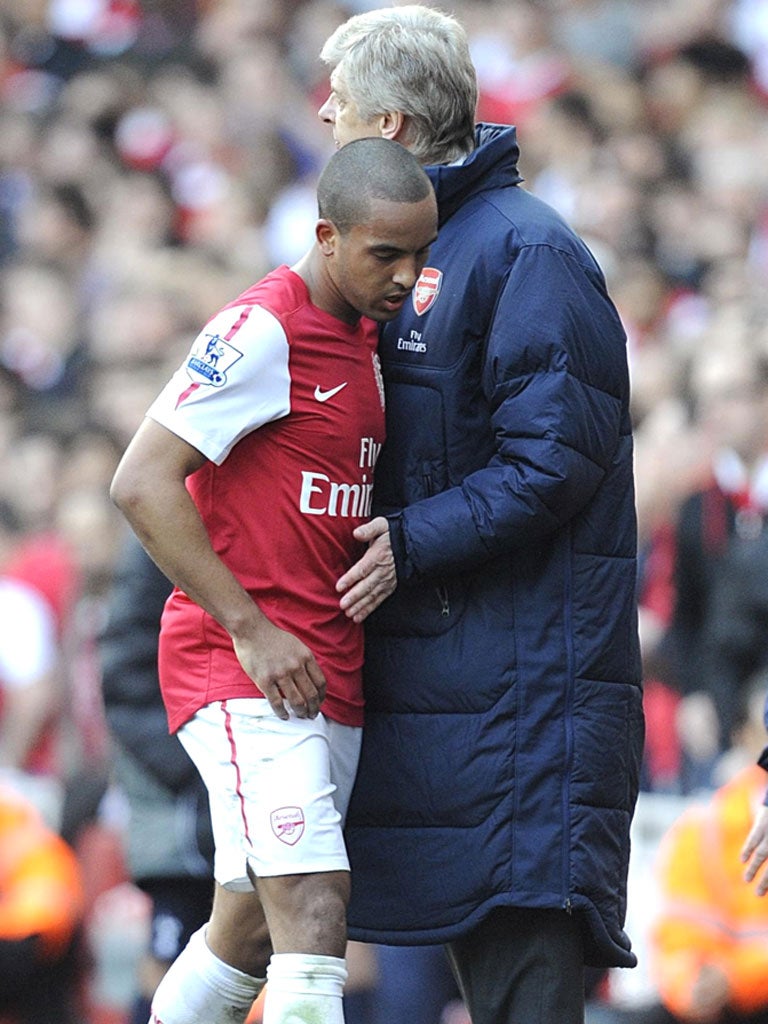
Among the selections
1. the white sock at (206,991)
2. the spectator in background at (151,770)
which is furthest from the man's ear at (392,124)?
the spectator in background at (151,770)

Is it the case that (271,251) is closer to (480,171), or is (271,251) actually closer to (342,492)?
(480,171)

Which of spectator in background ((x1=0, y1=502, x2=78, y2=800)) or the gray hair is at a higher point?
the gray hair

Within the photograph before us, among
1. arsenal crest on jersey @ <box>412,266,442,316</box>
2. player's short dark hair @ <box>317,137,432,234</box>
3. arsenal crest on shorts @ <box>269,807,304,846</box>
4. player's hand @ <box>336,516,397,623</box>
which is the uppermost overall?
player's short dark hair @ <box>317,137,432,234</box>

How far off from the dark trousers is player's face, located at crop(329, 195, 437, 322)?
3.63ft

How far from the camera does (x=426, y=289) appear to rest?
3.72 meters

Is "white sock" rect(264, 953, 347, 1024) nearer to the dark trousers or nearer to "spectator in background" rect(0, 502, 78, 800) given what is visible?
the dark trousers

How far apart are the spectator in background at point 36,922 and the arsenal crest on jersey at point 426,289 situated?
3.56m

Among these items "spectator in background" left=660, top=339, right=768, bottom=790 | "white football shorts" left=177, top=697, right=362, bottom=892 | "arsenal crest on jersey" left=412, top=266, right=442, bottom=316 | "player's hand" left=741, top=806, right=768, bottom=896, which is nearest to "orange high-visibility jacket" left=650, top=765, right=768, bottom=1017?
"spectator in background" left=660, top=339, right=768, bottom=790

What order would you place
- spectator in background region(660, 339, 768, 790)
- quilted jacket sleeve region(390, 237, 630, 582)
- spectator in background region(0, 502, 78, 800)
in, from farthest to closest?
spectator in background region(0, 502, 78, 800) < spectator in background region(660, 339, 768, 790) < quilted jacket sleeve region(390, 237, 630, 582)

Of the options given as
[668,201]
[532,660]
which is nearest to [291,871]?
[532,660]

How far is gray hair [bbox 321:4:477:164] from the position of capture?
3676 millimetres

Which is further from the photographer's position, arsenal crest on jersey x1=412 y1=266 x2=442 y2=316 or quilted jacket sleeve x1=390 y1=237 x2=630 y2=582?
arsenal crest on jersey x1=412 y1=266 x2=442 y2=316

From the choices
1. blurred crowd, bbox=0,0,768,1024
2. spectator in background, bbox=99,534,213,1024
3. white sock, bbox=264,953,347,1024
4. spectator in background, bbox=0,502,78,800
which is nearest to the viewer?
white sock, bbox=264,953,347,1024

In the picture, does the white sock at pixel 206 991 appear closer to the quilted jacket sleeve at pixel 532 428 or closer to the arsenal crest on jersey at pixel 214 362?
the quilted jacket sleeve at pixel 532 428
